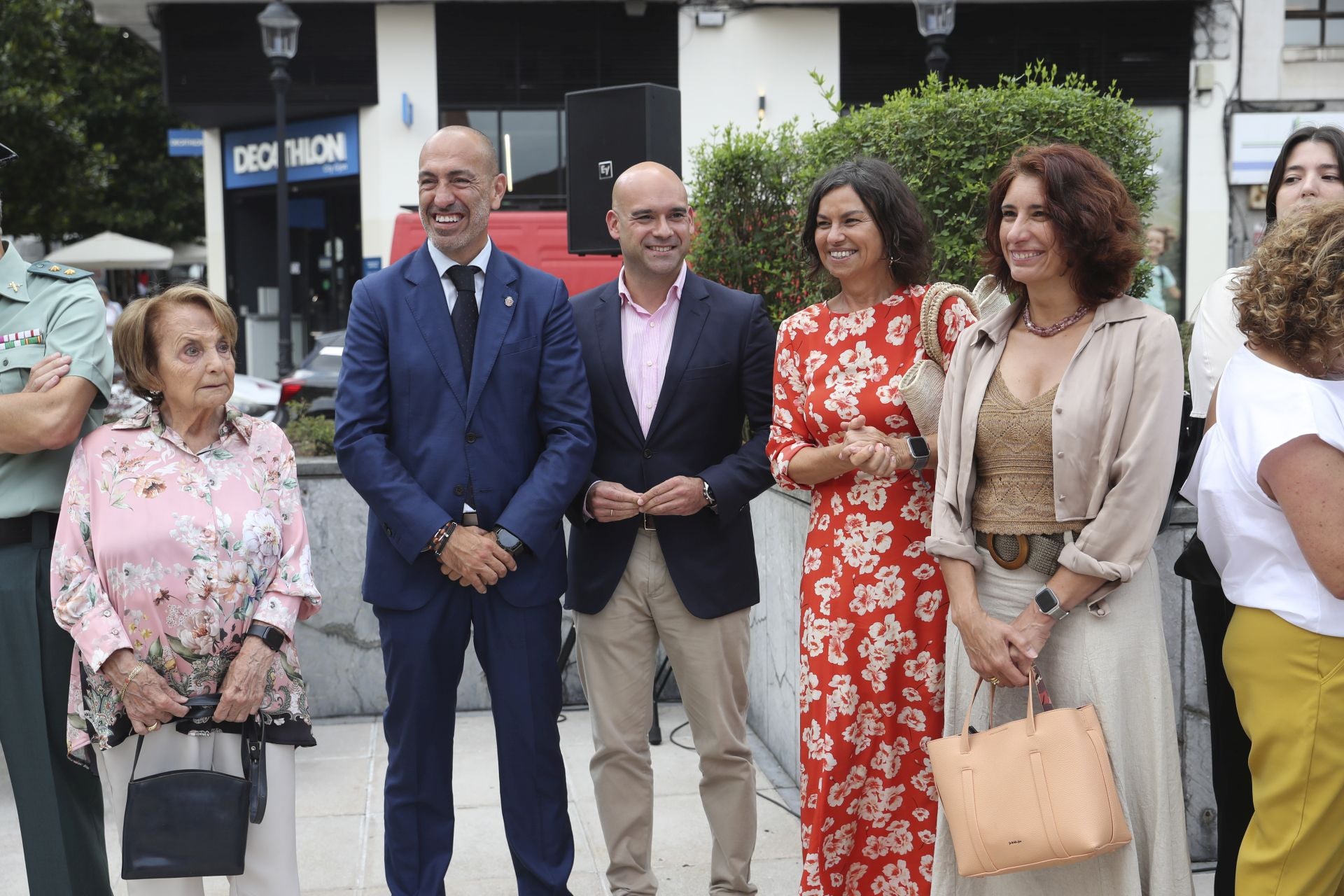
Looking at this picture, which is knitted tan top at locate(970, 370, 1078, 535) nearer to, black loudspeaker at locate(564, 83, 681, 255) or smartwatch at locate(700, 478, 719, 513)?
smartwatch at locate(700, 478, 719, 513)

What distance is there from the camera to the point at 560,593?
3.64 m

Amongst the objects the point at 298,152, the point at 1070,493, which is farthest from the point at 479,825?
the point at 298,152

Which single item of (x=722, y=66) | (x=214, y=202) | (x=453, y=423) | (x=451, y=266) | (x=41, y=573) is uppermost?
(x=722, y=66)

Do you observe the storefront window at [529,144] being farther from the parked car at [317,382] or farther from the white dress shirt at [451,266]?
the white dress shirt at [451,266]

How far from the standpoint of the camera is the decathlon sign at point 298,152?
17812mm

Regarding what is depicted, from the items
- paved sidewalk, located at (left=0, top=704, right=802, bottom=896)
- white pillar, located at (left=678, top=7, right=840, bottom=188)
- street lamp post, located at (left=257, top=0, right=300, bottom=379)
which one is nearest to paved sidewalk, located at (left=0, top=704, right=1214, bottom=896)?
paved sidewalk, located at (left=0, top=704, right=802, bottom=896)

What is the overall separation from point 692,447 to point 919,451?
75 cm

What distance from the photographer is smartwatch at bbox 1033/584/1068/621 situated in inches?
109

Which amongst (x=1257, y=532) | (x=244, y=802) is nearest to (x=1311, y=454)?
(x=1257, y=532)

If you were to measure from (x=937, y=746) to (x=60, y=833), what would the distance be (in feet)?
Result: 7.86

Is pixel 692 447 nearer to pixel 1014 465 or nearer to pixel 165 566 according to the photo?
pixel 1014 465

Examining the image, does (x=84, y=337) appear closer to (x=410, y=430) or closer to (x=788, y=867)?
(x=410, y=430)

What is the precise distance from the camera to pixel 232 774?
3133 mm

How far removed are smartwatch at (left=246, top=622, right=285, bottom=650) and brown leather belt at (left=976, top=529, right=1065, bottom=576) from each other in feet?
5.85
